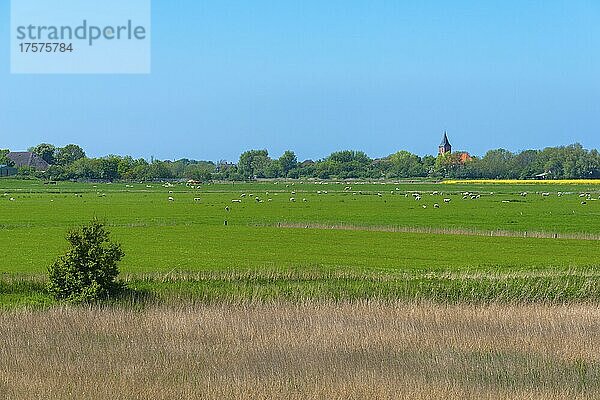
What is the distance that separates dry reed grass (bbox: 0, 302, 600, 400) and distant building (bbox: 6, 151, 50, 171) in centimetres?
17582

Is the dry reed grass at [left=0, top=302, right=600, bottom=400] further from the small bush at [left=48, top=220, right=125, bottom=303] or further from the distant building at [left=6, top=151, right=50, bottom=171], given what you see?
the distant building at [left=6, top=151, right=50, bottom=171]

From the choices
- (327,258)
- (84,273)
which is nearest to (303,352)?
(84,273)

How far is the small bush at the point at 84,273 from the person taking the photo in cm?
1878

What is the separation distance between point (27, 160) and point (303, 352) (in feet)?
602

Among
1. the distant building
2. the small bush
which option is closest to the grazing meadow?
the small bush

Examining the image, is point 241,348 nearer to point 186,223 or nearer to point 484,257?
point 484,257

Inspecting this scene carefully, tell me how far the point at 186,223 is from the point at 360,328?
34534 mm

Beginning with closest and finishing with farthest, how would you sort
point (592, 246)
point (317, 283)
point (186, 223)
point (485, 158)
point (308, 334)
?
point (308, 334) → point (317, 283) → point (592, 246) → point (186, 223) → point (485, 158)

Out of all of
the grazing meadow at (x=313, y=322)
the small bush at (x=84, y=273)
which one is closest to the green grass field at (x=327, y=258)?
the grazing meadow at (x=313, y=322)

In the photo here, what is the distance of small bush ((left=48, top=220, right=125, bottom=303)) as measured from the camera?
18.8 metres

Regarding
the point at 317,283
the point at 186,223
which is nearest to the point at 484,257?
the point at 317,283

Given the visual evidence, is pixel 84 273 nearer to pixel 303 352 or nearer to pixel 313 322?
pixel 313 322

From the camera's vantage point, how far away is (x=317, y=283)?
74.0 feet

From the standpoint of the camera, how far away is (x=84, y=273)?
1902 centimetres
